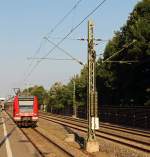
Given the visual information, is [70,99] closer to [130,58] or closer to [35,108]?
[130,58]

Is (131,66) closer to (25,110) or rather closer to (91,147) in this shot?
(25,110)

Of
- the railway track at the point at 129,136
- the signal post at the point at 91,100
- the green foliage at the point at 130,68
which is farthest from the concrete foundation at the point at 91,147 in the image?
the green foliage at the point at 130,68

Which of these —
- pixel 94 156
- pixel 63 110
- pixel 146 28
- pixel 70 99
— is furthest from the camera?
pixel 63 110

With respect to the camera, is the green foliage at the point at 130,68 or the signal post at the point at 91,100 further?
the green foliage at the point at 130,68

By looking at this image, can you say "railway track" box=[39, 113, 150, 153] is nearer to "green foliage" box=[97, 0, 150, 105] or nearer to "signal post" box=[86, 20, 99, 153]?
"signal post" box=[86, 20, 99, 153]

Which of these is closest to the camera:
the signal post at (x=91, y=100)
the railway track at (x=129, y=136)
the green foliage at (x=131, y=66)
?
the signal post at (x=91, y=100)

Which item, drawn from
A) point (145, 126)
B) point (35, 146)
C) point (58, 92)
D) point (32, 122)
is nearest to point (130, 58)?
point (145, 126)

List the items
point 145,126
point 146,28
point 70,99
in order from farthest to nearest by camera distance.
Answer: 1. point 70,99
2. point 146,28
3. point 145,126

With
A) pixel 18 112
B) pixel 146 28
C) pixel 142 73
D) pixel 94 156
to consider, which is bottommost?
pixel 94 156

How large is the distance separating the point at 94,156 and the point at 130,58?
40.1 metres

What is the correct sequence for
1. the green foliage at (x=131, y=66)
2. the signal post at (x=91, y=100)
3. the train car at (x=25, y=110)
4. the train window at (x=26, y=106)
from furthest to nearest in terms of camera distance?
the green foliage at (x=131, y=66) < the train window at (x=26, y=106) < the train car at (x=25, y=110) < the signal post at (x=91, y=100)

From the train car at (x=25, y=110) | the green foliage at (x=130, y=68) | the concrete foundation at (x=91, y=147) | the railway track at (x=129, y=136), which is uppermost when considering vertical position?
the green foliage at (x=130, y=68)

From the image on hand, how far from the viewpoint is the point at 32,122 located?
5106 cm

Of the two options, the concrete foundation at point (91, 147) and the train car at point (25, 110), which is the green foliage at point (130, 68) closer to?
the train car at point (25, 110)
